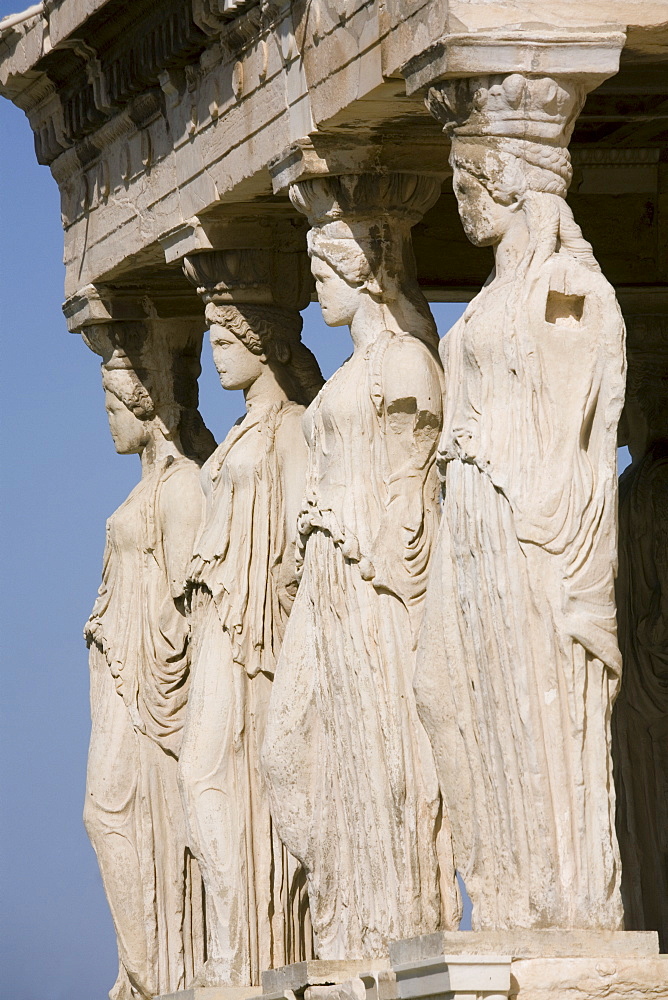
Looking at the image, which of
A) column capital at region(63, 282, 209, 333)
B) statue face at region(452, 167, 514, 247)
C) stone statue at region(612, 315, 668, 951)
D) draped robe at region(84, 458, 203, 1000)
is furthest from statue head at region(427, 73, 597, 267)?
column capital at region(63, 282, 209, 333)

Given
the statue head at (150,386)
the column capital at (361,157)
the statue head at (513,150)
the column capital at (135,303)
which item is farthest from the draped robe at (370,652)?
the column capital at (135,303)

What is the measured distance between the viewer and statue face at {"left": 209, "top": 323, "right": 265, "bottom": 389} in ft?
42.2

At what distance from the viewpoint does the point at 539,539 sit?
9.83 meters

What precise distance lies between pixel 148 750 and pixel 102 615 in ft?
2.69

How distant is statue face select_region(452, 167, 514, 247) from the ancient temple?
0.01 m

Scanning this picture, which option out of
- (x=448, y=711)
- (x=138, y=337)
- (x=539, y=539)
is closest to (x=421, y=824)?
(x=448, y=711)

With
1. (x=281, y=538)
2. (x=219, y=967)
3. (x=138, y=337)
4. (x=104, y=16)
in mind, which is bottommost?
(x=219, y=967)

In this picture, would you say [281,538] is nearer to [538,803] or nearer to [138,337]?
[138,337]

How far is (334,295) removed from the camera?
11.6 meters

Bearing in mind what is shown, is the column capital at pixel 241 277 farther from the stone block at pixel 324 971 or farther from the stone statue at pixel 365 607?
the stone block at pixel 324 971

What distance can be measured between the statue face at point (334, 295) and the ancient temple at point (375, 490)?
0.02 meters

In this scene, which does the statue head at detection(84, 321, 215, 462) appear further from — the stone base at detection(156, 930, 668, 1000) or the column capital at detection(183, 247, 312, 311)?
the stone base at detection(156, 930, 668, 1000)

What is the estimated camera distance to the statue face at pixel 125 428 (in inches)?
563

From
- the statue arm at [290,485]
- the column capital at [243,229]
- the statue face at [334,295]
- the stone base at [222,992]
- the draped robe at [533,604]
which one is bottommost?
the stone base at [222,992]
